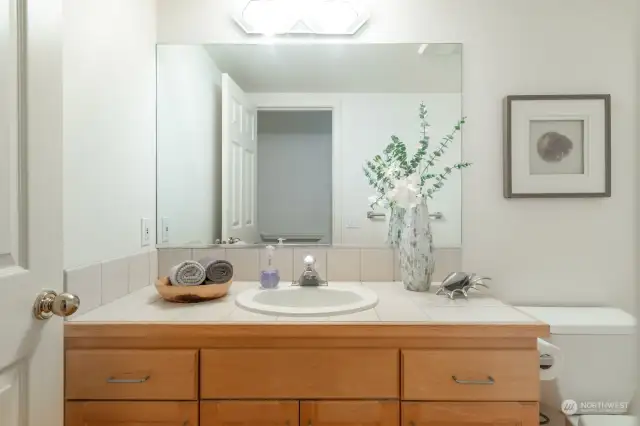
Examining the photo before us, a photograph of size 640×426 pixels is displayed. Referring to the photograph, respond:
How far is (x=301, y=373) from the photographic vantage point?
1.10 m

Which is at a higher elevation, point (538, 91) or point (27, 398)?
point (538, 91)

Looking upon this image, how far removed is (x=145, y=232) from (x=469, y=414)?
1.24 m

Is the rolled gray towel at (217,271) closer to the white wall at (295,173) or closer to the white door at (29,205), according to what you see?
the white wall at (295,173)

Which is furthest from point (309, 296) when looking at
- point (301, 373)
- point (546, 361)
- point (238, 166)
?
point (546, 361)

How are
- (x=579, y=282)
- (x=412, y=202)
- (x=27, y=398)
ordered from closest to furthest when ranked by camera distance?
1. (x=27, y=398)
2. (x=412, y=202)
3. (x=579, y=282)

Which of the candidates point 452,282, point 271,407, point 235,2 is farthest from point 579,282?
point 235,2

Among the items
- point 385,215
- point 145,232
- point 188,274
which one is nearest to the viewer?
point 188,274

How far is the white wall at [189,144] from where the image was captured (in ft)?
5.57

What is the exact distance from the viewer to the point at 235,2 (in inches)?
66.4

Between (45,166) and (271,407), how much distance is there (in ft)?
2.57

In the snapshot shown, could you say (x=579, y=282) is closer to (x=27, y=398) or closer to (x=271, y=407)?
(x=271, y=407)

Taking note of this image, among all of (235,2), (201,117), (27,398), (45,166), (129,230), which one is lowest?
(27,398)

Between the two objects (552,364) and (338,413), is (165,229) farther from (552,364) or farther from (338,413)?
(552,364)

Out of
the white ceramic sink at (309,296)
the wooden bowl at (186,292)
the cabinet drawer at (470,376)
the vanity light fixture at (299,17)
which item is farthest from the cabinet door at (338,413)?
the vanity light fixture at (299,17)
